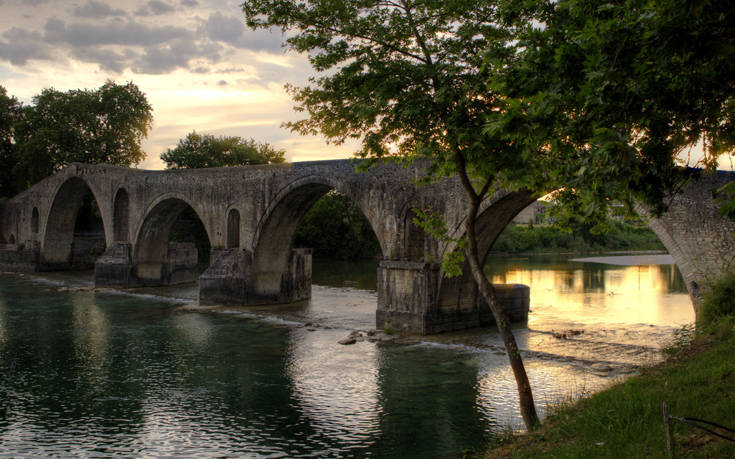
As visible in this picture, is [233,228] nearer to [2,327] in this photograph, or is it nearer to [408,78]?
[2,327]

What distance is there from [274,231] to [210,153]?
93.5 feet

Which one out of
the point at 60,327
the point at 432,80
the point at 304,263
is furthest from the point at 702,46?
the point at 304,263

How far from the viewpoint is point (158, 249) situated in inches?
1257

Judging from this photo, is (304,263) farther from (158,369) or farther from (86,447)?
(86,447)

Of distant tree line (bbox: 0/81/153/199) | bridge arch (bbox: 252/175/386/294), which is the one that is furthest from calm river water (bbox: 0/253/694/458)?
distant tree line (bbox: 0/81/153/199)

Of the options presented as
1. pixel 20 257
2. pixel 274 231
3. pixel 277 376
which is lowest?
pixel 277 376

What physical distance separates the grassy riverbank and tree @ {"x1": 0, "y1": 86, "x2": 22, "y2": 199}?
57.1 meters

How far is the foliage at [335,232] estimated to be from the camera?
174 ft

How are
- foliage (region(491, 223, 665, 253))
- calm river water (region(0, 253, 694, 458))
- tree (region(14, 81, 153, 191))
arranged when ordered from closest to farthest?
calm river water (region(0, 253, 694, 458)) < tree (region(14, 81, 153, 191)) < foliage (region(491, 223, 665, 253))

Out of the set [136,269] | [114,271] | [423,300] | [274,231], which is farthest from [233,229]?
[423,300]

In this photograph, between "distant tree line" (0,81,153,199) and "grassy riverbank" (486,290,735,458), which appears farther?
"distant tree line" (0,81,153,199)

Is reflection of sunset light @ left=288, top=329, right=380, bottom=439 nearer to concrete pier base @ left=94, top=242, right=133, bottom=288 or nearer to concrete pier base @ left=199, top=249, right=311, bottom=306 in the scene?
concrete pier base @ left=199, top=249, right=311, bottom=306

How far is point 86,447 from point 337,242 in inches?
1746

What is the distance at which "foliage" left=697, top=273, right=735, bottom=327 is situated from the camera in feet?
38.7
